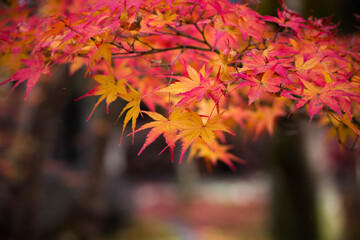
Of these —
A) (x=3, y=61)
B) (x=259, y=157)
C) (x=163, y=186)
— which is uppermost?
(x=3, y=61)

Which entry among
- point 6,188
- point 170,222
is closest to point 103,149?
point 6,188

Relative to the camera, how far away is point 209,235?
5.95m

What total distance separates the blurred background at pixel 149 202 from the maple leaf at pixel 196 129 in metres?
0.63

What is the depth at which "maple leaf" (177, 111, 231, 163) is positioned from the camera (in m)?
0.92

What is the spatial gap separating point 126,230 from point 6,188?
2.49m

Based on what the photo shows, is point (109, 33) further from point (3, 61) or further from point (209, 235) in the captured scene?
point (209, 235)

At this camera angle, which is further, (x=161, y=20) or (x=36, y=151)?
(x=36, y=151)

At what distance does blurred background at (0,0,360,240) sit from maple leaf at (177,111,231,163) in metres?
0.63

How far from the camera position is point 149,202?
9.59 metres

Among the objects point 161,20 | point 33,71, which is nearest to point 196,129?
point 161,20

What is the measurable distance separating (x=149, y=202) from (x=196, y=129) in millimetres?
9145

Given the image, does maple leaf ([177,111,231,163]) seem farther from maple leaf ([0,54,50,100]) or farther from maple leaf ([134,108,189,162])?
maple leaf ([0,54,50,100])

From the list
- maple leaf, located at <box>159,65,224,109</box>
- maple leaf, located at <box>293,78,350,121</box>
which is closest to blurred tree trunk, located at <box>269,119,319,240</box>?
maple leaf, located at <box>293,78,350,121</box>

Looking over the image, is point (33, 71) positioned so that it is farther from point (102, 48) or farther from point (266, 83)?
point (266, 83)
